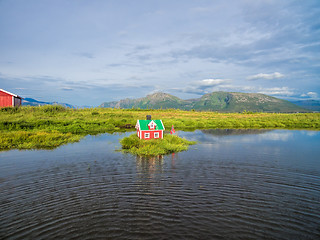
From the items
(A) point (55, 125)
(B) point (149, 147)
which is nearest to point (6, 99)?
(A) point (55, 125)

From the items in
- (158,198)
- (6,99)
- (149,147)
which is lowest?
(158,198)

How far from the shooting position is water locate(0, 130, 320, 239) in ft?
35.6

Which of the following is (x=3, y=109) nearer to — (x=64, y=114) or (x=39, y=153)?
(x=64, y=114)

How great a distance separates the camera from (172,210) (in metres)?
12.8

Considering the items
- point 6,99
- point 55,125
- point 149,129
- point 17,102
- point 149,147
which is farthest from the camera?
point 17,102

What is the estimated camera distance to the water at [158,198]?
428 inches

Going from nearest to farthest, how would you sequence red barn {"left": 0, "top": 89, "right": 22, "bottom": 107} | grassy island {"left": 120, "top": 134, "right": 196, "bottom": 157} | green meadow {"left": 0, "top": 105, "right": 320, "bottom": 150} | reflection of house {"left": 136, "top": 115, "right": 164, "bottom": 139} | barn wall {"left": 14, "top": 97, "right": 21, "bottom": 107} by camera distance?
grassy island {"left": 120, "top": 134, "right": 196, "bottom": 157} < reflection of house {"left": 136, "top": 115, "right": 164, "bottom": 139} < green meadow {"left": 0, "top": 105, "right": 320, "bottom": 150} < red barn {"left": 0, "top": 89, "right": 22, "bottom": 107} < barn wall {"left": 14, "top": 97, "right": 21, "bottom": 107}

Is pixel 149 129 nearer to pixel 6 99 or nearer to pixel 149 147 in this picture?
pixel 149 147

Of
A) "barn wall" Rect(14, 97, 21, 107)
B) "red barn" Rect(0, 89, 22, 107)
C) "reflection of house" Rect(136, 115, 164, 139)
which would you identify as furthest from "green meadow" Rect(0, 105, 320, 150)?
"reflection of house" Rect(136, 115, 164, 139)

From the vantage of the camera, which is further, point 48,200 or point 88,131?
point 88,131

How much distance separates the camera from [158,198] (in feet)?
47.1

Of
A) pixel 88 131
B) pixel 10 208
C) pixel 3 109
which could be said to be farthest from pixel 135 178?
pixel 3 109

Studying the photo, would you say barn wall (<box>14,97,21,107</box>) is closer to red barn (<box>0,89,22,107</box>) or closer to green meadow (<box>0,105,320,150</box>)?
red barn (<box>0,89,22,107</box>)

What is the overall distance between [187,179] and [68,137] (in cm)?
2733
